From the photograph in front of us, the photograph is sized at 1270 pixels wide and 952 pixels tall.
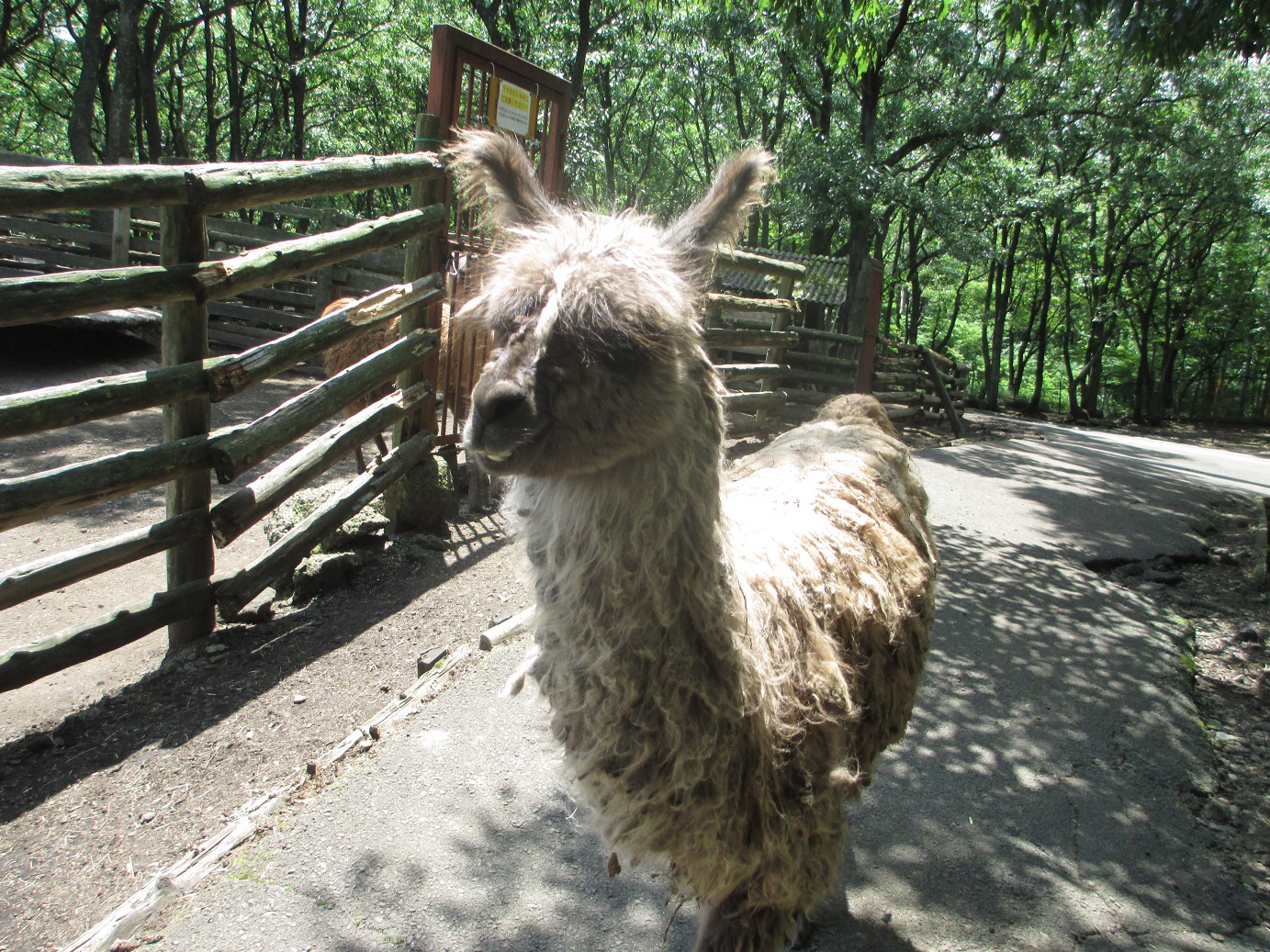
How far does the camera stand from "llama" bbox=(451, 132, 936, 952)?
5.70 feet

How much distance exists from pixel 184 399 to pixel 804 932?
333 centimetres

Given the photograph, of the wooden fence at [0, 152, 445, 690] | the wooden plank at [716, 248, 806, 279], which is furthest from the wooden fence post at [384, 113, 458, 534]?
the wooden plank at [716, 248, 806, 279]

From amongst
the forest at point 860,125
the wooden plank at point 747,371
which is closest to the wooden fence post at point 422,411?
the wooden plank at point 747,371

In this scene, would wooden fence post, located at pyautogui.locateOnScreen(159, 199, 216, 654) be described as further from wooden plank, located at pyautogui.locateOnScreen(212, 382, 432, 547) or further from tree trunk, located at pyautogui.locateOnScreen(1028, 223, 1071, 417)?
tree trunk, located at pyautogui.locateOnScreen(1028, 223, 1071, 417)

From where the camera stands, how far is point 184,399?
3.48m

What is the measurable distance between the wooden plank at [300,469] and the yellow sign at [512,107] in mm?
2152

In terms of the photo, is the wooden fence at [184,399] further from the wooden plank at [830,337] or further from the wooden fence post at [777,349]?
the wooden plank at [830,337]

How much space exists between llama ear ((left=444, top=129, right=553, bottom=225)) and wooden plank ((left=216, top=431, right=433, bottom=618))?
2.65 m

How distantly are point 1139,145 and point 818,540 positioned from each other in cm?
2589

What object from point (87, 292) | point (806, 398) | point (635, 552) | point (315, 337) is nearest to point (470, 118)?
point (315, 337)

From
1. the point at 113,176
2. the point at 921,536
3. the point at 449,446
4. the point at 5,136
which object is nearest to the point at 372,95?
the point at 5,136

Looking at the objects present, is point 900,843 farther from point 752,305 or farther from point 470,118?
point 752,305

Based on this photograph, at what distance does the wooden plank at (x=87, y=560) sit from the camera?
304cm

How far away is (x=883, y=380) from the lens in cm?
1330
